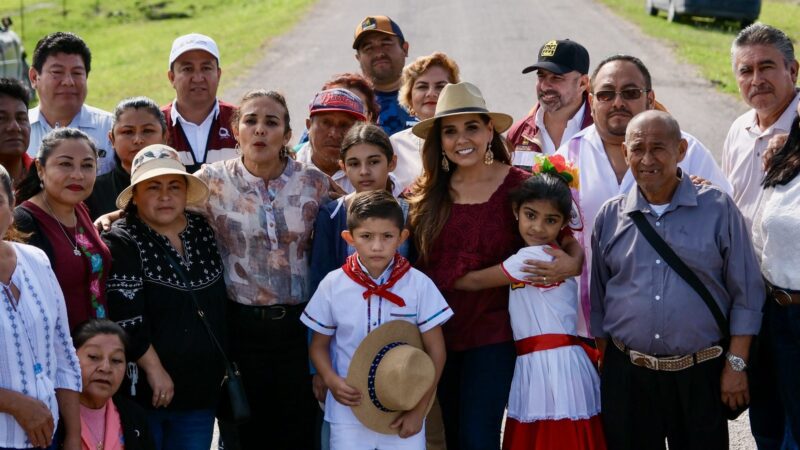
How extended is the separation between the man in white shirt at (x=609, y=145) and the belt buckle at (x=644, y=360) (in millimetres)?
730

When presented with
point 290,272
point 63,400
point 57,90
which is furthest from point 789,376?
point 57,90

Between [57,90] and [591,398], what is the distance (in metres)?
4.22

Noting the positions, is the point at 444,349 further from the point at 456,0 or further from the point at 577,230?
the point at 456,0

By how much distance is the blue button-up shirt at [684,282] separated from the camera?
4.55m

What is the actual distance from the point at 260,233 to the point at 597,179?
2020mm

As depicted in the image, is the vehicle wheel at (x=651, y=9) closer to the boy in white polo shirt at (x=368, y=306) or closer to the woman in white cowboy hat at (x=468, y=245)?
the woman in white cowboy hat at (x=468, y=245)

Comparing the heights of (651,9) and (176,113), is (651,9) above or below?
above

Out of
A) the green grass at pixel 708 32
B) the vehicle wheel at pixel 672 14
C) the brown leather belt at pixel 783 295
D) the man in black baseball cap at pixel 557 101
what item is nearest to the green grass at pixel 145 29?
the green grass at pixel 708 32

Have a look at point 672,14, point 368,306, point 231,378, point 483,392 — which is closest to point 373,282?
point 368,306

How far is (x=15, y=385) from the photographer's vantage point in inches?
150

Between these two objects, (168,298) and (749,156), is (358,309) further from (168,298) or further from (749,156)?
(749,156)

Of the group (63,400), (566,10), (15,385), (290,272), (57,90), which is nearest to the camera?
(15,385)

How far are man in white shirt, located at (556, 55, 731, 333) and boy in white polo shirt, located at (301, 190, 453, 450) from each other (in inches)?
45.7

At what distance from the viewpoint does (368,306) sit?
472 cm
